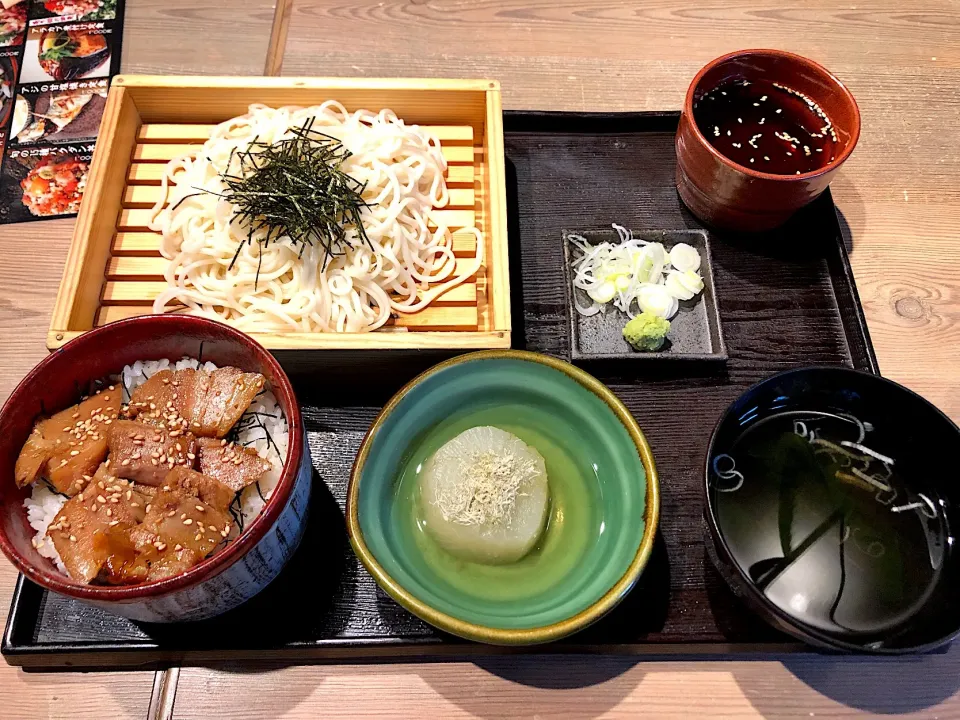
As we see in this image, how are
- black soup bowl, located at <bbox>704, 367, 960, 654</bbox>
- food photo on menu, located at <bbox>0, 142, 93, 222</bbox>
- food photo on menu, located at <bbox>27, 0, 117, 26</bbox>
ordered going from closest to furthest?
black soup bowl, located at <bbox>704, 367, 960, 654</bbox>
food photo on menu, located at <bbox>0, 142, 93, 222</bbox>
food photo on menu, located at <bbox>27, 0, 117, 26</bbox>

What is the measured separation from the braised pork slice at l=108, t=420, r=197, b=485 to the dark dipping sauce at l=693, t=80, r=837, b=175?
1.55 meters

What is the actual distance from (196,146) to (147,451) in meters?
1.06

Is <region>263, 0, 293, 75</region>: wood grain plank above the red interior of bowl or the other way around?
above

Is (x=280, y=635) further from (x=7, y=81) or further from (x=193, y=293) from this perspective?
(x=7, y=81)

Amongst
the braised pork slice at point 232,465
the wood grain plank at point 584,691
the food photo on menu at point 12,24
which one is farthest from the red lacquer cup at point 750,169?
the food photo on menu at point 12,24

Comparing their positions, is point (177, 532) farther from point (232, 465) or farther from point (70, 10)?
point (70, 10)

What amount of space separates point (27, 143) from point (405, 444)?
1.65 m

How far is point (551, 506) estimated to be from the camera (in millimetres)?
1502

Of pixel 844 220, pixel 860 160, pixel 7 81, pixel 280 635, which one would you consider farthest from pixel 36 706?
pixel 860 160

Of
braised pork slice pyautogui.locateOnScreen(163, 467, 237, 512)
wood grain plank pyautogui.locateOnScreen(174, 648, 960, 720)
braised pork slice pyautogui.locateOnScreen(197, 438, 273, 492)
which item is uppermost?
braised pork slice pyautogui.locateOnScreen(197, 438, 273, 492)

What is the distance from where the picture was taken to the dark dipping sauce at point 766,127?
1876 mm

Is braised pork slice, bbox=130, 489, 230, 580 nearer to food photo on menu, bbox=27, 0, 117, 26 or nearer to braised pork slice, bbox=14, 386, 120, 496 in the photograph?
braised pork slice, bbox=14, 386, 120, 496

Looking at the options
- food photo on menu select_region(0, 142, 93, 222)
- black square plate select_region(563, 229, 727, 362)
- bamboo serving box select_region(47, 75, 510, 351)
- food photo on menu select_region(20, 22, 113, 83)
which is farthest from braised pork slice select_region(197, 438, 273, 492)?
food photo on menu select_region(20, 22, 113, 83)

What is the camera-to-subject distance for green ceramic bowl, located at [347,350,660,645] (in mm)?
1241
